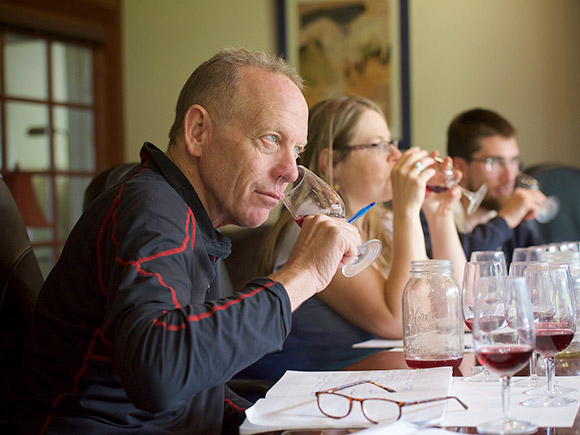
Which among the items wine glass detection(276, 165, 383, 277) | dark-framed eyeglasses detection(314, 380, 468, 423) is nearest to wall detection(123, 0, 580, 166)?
wine glass detection(276, 165, 383, 277)

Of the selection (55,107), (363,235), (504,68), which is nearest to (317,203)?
(363,235)

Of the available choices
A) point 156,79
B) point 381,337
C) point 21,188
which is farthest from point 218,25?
point 381,337

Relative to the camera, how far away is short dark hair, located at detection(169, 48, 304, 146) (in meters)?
1.32

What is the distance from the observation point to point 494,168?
10.7 feet

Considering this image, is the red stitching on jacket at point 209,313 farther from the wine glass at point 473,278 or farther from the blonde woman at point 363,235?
the blonde woman at point 363,235

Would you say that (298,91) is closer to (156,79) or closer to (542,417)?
(542,417)

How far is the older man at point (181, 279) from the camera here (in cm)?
95

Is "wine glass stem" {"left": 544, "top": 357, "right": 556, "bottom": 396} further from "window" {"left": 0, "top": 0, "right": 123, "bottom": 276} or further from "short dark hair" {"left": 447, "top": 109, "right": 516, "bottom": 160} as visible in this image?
"window" {"left": 0, "top": 0, "right": 123, "bottom": 276}

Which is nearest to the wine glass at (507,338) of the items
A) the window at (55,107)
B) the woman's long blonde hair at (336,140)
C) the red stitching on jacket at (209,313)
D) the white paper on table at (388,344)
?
the red stitching on jacket at (209,313)

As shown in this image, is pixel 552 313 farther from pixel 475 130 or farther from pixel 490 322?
pixel 475 130

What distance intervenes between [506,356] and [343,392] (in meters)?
0.26

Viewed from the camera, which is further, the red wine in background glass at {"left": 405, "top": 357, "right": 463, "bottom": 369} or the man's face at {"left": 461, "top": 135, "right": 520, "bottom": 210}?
the man's face at {"left": 461, "top": 135, "right": 520, "bottom": 210}

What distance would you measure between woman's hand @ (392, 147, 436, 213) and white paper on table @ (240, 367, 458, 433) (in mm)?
798

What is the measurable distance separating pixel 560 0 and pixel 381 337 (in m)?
2.87
